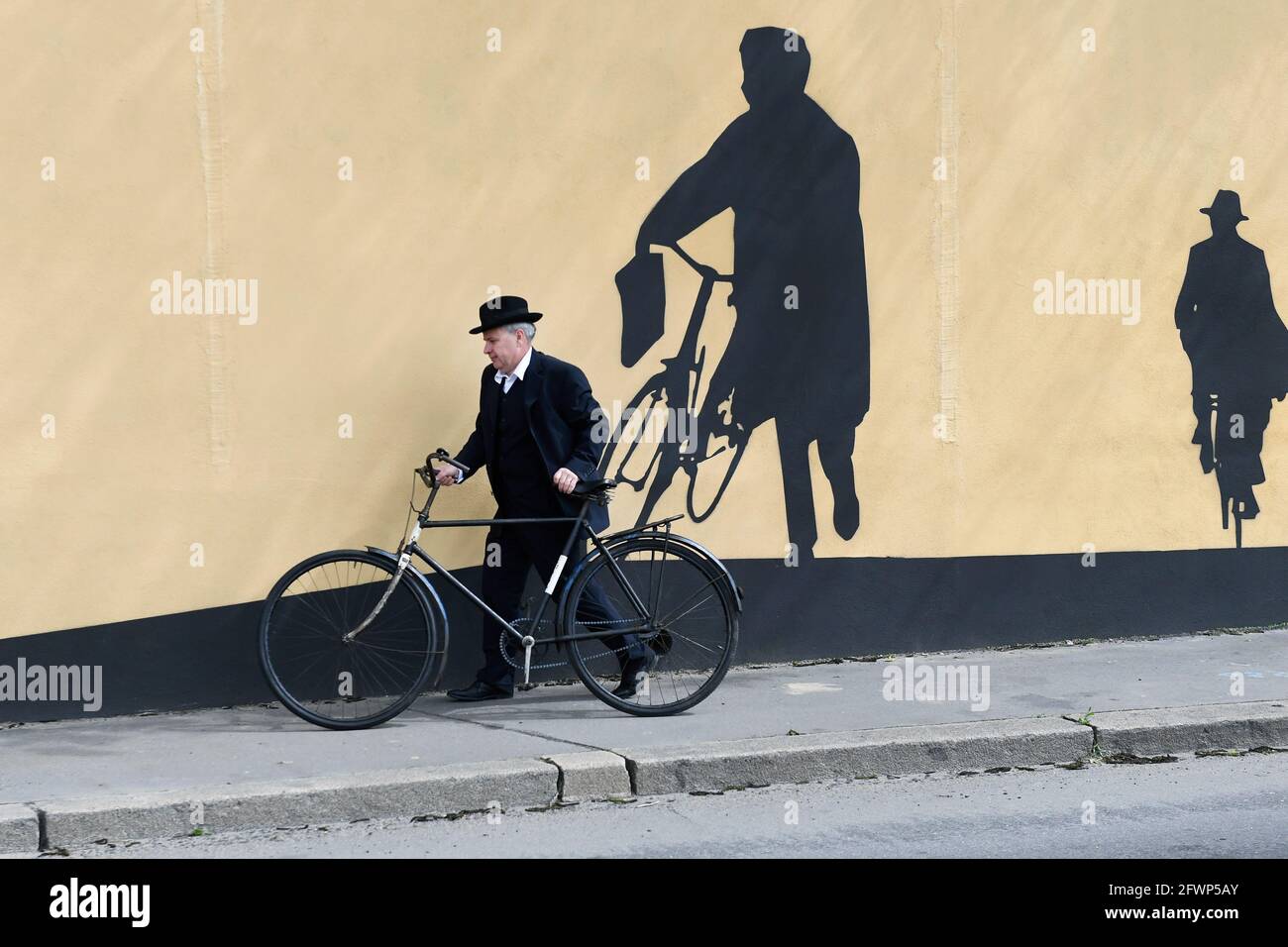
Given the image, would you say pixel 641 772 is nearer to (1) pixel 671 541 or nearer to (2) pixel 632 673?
(2) pixel 632 673

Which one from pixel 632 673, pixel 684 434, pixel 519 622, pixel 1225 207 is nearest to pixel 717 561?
pixel 632 673

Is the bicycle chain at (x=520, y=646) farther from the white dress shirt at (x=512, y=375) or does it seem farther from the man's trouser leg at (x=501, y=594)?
the white dress shirt at (x=512, y=375)

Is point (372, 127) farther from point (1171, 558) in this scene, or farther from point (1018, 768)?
point (1171, 558)

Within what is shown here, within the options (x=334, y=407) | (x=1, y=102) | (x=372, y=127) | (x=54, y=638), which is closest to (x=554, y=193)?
(x=372, y=127)

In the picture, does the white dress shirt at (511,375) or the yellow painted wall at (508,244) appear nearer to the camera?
the yellow painted wall at (508,244)

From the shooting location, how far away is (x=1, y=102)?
20.9ft

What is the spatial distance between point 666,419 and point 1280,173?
429 cm

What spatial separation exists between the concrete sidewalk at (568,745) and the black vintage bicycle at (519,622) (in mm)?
208

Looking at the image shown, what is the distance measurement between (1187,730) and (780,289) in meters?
3.08

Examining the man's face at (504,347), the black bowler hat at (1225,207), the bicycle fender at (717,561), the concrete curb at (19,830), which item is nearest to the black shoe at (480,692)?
the bicycle fender at (717,561)

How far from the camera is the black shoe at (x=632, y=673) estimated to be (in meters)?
6.69
